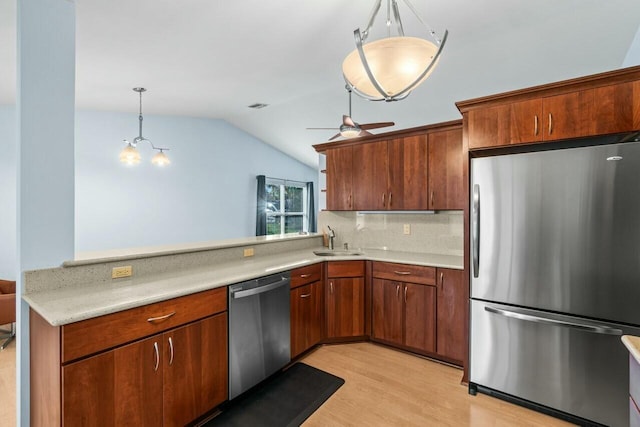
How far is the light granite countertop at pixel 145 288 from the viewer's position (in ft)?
4.76

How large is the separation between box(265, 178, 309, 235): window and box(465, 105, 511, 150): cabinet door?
5.55 metres

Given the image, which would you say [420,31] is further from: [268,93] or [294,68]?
[268,93]

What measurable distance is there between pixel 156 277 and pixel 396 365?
83.1 inches

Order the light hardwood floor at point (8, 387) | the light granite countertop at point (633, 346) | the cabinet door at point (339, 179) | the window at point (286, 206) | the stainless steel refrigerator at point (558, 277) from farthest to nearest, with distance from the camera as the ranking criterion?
1. the window at point (286, 206)
2. the cabinet door at point (339, 179)
3. the light hardwood floor at point (8, 387)
4. the stainless steel refrigerator at point (558, 277)
5. the light granite countertop at point (633, 346)

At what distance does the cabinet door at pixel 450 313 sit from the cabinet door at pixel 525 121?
3.80ft

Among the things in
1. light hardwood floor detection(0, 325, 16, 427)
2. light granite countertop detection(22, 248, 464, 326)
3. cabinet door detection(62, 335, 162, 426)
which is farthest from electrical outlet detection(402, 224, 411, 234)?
light hardwood floor detection(0, 325, 16, 427)

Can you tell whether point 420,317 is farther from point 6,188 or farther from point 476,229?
point 6,188

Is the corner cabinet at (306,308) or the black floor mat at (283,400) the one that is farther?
the corner cabinet at (306,308)

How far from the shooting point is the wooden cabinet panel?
268 cm

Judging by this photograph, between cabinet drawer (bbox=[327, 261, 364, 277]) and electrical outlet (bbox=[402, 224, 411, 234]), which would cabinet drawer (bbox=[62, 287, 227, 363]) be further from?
electrical outlet (bbox=[402, 224, 411, 234])

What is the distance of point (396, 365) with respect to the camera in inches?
108

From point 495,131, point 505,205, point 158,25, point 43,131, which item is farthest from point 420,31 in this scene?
point 43,131

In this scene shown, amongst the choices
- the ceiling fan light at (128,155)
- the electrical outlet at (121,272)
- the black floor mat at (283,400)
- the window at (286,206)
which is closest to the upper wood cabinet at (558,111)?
the black floor mat at (283,400)

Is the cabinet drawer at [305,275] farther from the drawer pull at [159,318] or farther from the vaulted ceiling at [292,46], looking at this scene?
the vaulted ceiling at [292,46]
